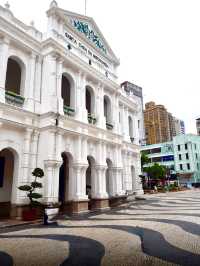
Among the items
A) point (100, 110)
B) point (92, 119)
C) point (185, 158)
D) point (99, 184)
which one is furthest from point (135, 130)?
point (185, 158)

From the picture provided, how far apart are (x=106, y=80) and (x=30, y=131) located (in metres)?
8.87

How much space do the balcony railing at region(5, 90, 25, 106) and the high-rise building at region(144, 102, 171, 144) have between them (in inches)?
3070

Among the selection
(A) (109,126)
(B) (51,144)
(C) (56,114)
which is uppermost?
(A) (109,126)

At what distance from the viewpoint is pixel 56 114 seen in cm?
1334

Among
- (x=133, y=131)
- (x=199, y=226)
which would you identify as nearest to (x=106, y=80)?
(x=133, y=131)

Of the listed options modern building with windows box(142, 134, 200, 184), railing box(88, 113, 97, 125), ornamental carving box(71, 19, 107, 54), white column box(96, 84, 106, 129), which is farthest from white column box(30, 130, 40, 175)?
modern building with windows box(142, 134, 200, 184)

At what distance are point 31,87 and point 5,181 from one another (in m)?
5.95

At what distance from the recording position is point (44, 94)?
1418 cm

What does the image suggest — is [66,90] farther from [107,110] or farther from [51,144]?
[51,144]

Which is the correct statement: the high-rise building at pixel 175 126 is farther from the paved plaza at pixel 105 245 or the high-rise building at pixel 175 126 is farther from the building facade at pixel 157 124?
the paved plaza at pixel 105 245

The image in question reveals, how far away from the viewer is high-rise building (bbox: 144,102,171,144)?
3425 inches

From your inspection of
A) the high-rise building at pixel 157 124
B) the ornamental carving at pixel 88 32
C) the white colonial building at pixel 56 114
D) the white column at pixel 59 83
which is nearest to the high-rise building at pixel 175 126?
the high-rise building at pixel 157 124

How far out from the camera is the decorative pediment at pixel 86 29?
15.9 meters

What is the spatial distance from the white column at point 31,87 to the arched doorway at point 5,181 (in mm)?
2906
